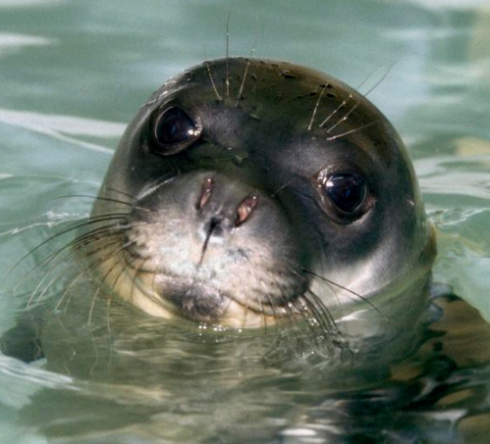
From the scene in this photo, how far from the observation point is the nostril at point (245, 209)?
3686 mm

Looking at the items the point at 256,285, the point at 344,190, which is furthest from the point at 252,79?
the point at 256,285

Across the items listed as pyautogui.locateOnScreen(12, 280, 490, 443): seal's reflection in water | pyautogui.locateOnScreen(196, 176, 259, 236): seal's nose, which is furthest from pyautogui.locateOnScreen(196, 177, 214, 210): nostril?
pyautogui.locateOnScreen(12, 280, 490, 443): seal's reflection in water

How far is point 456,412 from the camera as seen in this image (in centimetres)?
378

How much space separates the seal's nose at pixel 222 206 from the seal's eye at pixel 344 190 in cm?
51

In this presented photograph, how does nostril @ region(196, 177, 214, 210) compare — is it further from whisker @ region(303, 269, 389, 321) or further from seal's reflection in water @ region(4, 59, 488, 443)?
whisker @ region(303, 269, 389, 321)

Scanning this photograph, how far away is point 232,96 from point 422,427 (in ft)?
4.36

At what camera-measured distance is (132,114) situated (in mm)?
6699

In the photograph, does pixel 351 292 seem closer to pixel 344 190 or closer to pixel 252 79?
pixel 344 190

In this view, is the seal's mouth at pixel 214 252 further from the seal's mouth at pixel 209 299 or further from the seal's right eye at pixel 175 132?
the seal's right eye at pixel 175 132

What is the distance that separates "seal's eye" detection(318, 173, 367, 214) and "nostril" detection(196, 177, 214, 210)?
58 centimetres

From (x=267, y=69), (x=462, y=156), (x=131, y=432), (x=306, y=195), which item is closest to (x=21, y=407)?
(x=131, y=432)

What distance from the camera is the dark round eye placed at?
4223 millimetres

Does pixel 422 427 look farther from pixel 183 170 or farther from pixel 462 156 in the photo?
pixel 462 156

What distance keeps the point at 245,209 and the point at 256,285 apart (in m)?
0.23
